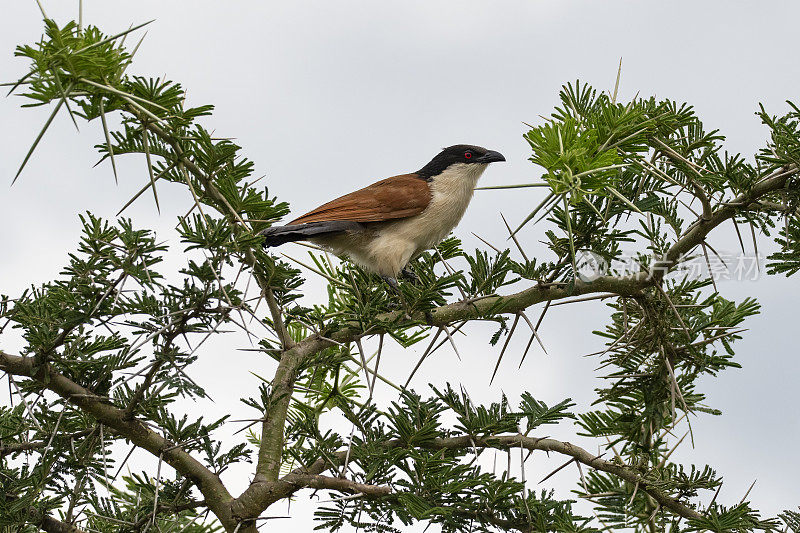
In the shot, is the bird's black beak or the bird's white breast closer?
the bird's white breast

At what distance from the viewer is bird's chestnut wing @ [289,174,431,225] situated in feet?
11.2

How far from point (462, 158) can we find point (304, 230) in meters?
1.24

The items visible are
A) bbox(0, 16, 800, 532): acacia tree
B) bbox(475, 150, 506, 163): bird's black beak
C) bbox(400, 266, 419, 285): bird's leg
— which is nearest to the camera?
bbox(0, 16, 800, 532): acacia tree

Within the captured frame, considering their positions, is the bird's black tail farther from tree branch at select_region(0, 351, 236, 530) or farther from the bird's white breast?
tree branch at select_region(0, 351, 236, 530)

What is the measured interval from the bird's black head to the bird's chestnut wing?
1.02 ft

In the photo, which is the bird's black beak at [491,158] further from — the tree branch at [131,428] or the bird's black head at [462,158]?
the tree branch at [131,428]

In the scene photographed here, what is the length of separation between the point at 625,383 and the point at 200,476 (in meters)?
1.54

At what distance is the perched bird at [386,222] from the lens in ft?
11.2

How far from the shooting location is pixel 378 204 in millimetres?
3551

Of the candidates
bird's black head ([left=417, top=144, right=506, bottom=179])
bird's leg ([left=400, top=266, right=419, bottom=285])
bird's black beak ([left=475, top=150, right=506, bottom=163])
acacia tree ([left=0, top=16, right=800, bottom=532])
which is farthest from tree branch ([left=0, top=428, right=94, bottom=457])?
bird's black beak ([left=475, top=150, right=506, bottom=163])

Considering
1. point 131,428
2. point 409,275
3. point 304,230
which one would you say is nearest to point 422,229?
point 409,275

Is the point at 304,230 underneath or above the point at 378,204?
underneath

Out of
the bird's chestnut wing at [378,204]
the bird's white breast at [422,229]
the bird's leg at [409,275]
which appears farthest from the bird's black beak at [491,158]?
the bird's leg at [409,275]

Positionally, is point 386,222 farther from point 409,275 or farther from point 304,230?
point 304,230
